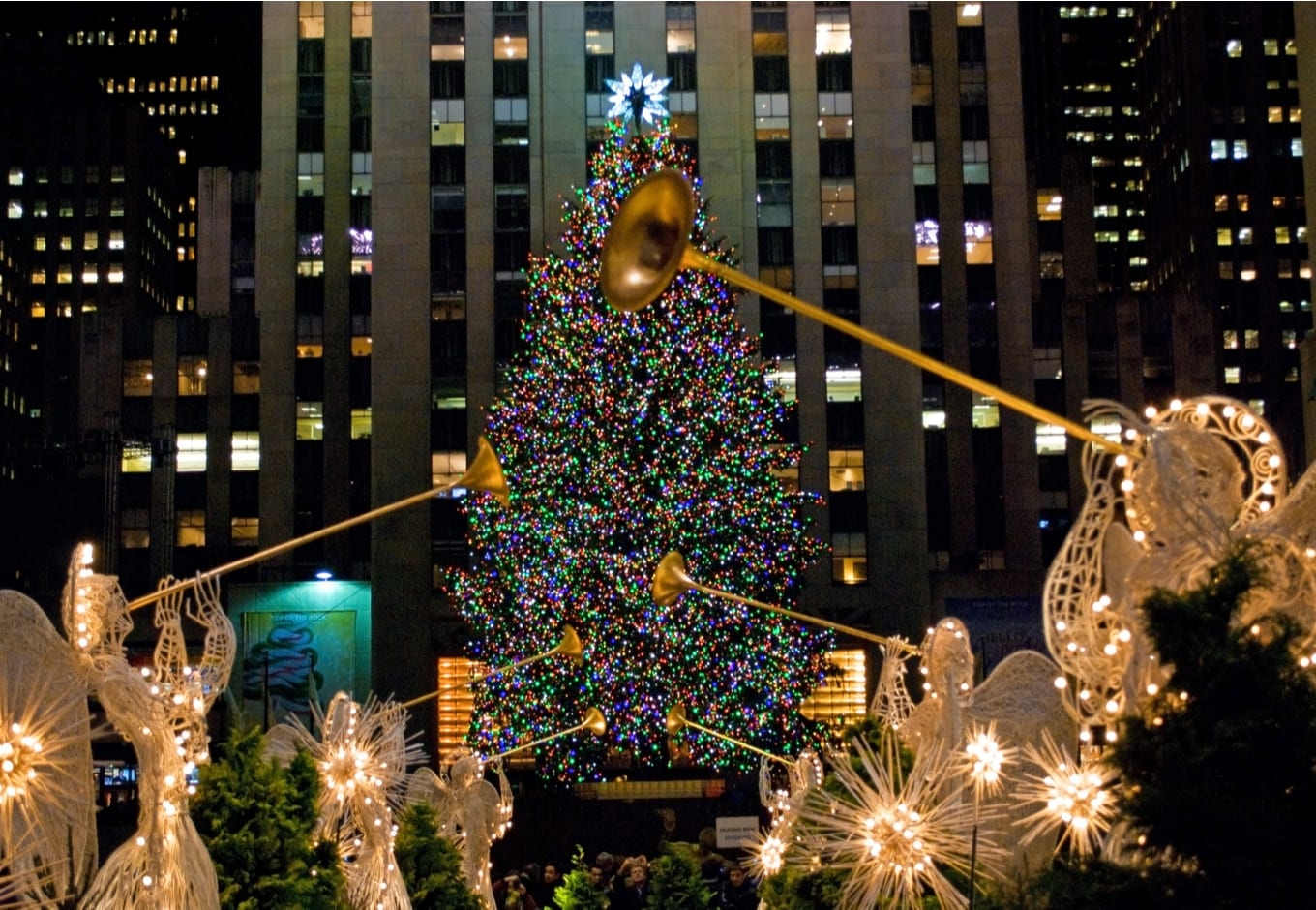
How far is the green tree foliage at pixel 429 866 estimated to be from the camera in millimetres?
20516

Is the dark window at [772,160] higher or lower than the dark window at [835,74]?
lower

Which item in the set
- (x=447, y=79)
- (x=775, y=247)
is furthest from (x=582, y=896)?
(x=447, y=79)

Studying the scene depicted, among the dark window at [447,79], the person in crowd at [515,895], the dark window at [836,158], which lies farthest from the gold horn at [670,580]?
the dark window at [447,79]

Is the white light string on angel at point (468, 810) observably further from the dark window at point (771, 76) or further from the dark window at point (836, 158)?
the dark window at point (771, 76)

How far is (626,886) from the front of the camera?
24016 millimetres

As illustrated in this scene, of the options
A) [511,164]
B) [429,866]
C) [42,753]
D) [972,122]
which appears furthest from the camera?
[972,122]

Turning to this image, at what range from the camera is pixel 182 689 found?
13273 millimetres

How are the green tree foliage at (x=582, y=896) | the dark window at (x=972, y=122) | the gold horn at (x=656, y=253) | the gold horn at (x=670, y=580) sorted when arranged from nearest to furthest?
the gold horn at (x=656, y=253) → the gold horn at (x=670, y=580) → the green tree foliage at (x=582, y=896) → the dark window at (x=972, y=122)

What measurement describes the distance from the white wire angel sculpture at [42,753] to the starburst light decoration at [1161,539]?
6370 millimetres

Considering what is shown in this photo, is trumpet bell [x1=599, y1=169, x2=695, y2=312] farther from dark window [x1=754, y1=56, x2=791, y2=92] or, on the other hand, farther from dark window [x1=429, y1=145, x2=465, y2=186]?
dark window [x1=754, y1=56, x2=791, y2=92]

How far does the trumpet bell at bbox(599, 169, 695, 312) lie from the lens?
27.4 feet

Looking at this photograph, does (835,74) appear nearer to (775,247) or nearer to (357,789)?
(775,247)

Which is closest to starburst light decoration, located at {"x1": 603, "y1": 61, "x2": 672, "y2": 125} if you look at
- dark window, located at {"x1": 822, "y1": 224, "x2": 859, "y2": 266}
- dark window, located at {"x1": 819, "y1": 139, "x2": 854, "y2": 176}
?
dark window, located at {"x1": 819, "y1": 139, "x2": 854, "y2": 176}

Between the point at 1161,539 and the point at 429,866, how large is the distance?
13815mm
